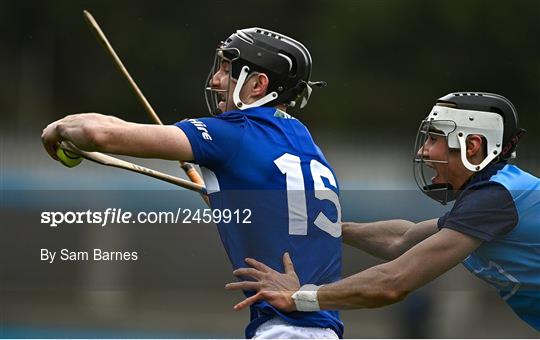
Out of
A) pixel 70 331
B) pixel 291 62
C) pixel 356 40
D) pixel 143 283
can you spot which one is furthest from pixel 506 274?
pixel 356 40

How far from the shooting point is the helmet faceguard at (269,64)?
10.1 feet

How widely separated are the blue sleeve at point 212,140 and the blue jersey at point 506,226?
0.61 meters

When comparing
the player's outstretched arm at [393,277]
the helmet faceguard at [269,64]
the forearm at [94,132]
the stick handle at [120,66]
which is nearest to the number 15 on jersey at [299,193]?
the player's outstretched arm at [393,277]

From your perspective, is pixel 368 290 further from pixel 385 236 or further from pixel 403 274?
pixel 385 236

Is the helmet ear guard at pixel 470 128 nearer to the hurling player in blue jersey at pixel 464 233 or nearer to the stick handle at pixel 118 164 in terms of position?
the hurling player in blue jersey at pixel 464 233

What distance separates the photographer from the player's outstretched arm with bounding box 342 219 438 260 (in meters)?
3.42

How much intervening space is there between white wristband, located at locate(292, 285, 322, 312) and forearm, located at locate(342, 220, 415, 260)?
569 millimetres

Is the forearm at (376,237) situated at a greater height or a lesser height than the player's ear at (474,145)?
lesser

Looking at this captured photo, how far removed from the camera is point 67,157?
3.01 meters

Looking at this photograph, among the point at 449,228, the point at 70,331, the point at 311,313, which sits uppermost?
the point at 449,228

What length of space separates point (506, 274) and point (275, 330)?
68cm

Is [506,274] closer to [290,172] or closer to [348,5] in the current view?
[290,172]

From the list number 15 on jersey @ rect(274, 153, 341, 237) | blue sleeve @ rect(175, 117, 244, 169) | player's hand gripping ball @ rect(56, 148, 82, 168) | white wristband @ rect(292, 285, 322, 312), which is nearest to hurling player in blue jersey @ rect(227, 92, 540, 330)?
white wristband @ rect(292, 285, 322, 312)

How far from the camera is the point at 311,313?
2902mm
